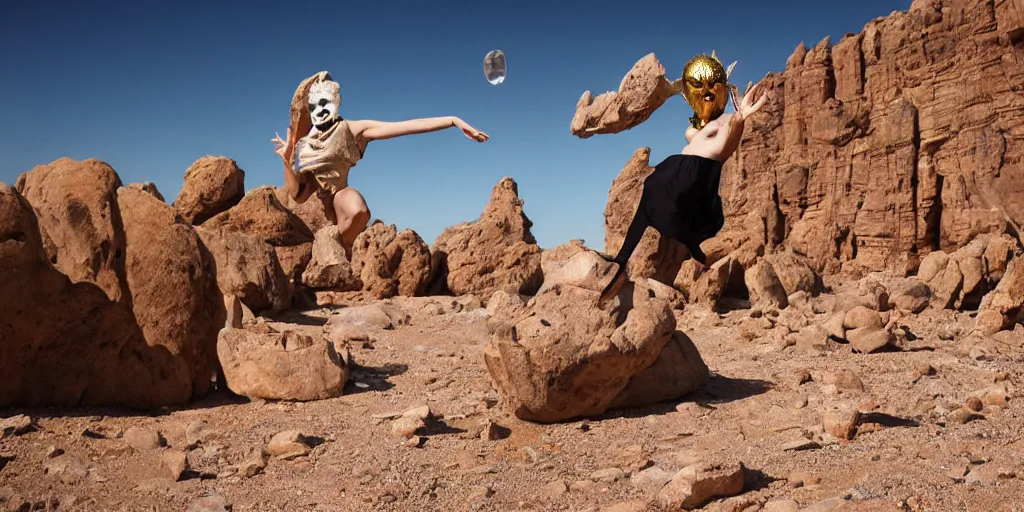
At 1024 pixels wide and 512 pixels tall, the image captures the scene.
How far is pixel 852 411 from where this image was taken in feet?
22.8

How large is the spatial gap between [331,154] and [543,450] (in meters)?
3.67

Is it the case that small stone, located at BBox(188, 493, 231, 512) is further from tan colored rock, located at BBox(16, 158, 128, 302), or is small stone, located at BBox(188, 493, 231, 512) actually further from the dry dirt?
tan colored rock, located at BBox(16, 158, 128, 302)

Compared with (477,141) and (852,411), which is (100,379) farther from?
(852,411)

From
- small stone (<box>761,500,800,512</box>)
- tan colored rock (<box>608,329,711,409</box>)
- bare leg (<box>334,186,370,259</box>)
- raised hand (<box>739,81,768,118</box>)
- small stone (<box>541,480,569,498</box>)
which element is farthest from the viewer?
tan colored rock (<box>608,329,711,409</box>)

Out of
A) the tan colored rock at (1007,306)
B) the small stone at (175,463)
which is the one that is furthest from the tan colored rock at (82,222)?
the tan colored rock at (1007,306)

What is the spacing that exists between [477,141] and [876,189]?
37326 millimetres

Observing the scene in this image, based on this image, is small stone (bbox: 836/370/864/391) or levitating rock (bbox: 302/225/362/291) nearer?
small stone (bbox: 836/370/864/391)

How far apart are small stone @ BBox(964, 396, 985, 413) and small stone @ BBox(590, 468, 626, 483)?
3609 mm

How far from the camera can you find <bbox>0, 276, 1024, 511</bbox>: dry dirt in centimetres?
568

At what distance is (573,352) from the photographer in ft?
26.0

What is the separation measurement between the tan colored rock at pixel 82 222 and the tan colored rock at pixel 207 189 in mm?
11077

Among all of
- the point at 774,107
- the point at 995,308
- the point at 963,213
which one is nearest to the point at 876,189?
the point at 963,213

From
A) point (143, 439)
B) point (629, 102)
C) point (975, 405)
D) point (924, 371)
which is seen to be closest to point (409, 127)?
point (629, 102)

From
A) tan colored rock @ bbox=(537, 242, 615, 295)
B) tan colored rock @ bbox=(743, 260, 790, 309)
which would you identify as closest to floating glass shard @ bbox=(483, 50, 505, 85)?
tan colored rock @ bbox=(537, 242, 615, 295)
